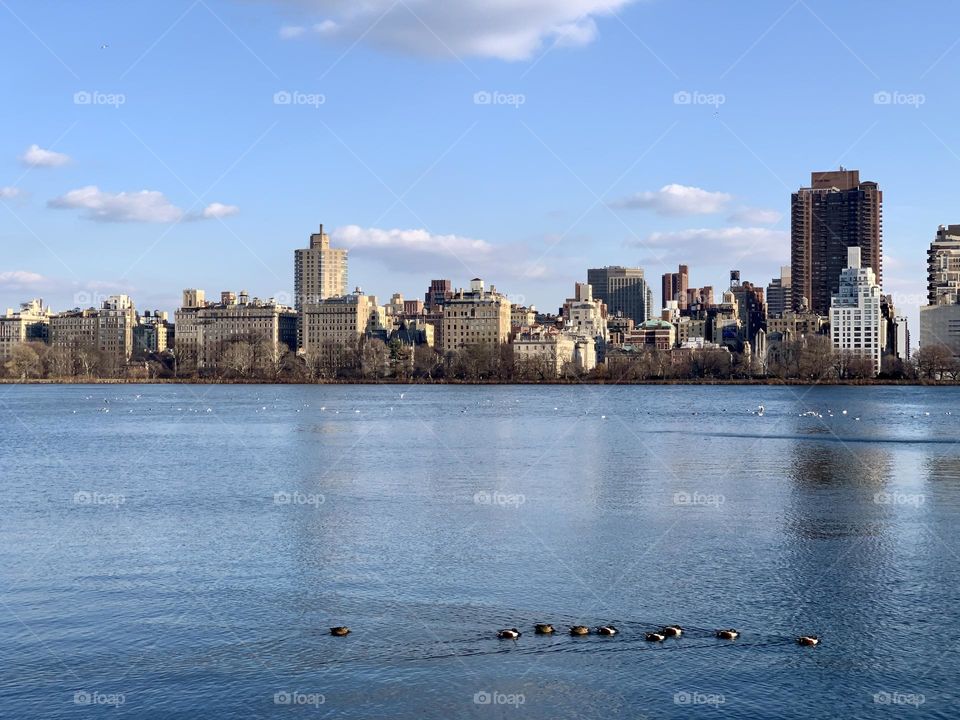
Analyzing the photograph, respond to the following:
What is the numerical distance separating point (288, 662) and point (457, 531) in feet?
41.2

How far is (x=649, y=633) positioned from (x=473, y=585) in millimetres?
5098

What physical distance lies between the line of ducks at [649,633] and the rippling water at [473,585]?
8.6 inches

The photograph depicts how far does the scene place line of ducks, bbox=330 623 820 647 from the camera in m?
21.6

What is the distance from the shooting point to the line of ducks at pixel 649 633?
2161cm

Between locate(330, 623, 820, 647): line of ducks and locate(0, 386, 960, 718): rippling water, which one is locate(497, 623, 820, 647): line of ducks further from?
locate(0, 386, 960, 718): rippling water

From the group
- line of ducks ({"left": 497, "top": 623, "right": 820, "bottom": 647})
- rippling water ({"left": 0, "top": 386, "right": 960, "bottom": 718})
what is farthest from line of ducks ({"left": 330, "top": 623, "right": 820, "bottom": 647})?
rippling water ({"left": 0, "top": 386, "right": 960, "bottom": 718})

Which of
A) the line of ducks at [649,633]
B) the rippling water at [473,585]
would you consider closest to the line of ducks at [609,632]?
the line of ducks at [649,633]

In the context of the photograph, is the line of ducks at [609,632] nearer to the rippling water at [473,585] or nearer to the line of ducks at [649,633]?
the line of ducks at [649,633]

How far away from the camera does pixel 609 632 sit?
2205 cm

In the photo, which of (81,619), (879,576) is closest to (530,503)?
(879,576)

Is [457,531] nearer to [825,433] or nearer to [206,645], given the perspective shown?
[206,645]

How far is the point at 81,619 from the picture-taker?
913 inches

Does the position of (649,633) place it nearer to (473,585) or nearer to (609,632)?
(609,632)

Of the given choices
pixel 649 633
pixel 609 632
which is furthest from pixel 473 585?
pixel 649 633
